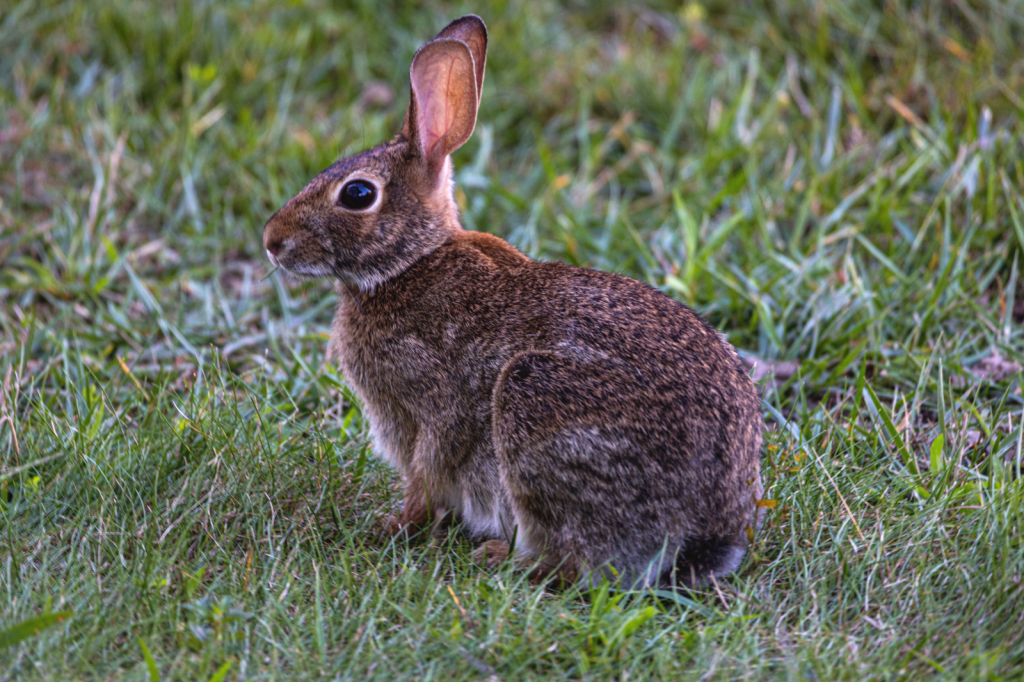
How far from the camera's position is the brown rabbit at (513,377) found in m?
3.68

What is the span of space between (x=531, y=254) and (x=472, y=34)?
1744mm

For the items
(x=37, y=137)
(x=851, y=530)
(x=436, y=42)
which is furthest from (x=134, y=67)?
(x=851, y=530)

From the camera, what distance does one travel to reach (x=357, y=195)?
14.2 feet

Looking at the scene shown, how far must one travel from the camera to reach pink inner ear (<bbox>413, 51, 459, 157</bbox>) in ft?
14.2

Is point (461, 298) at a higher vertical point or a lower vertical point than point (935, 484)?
higher

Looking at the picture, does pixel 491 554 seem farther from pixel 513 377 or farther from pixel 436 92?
pixel 436 92

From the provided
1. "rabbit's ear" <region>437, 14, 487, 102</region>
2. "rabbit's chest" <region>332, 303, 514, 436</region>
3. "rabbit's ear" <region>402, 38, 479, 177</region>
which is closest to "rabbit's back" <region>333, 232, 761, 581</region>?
"rabbit's chest" <region>332, 303, 514, 436</region>

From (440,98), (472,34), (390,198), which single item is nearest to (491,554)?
(390,198)

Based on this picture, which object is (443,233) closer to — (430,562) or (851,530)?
(430,562)

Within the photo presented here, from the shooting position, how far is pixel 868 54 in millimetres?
7391

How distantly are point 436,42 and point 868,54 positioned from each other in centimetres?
427

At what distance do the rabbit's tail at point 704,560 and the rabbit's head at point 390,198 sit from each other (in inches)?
64.9

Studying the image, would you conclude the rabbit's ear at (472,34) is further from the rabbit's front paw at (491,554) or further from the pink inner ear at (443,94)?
the rabbit's front paw at (491,554)

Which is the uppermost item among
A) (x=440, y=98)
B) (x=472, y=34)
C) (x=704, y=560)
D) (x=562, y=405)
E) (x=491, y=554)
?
(x=472, y=34)
